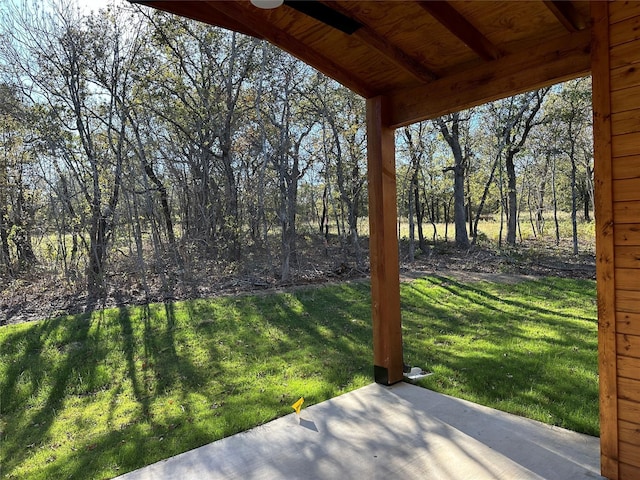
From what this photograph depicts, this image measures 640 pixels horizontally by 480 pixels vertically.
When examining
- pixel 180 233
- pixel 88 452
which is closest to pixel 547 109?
pixel 180 233

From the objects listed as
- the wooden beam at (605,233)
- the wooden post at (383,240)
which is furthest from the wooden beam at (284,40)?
the wooden beam at (605,233)

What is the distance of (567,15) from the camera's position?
1.80m

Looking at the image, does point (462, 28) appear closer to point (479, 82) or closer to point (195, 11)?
point (479, 82)

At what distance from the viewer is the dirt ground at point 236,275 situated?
5.59 metres

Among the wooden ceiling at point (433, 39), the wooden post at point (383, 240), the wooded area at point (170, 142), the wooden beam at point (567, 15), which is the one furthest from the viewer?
the wooded area at point (170, 142)

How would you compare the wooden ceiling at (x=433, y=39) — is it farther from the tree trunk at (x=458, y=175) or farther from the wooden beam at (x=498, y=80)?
the tree trunk at (x=458, y=175)

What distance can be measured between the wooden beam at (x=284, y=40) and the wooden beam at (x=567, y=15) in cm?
122

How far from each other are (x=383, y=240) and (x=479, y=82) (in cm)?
115

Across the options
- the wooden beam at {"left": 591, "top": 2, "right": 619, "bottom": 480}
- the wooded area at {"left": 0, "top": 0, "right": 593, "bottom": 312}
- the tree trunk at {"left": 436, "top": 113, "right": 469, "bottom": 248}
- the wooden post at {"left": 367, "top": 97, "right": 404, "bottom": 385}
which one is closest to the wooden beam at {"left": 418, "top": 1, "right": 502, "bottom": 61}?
the wooden beam at {"left": 591, "top": 2, "right": 619, "bottom": 480}

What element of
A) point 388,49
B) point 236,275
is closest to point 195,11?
point 388,49

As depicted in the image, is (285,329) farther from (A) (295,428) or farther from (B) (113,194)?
(B) (113,194)

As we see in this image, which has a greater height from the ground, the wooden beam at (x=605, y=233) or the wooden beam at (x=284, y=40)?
the wooden beam at (x=284, y=40)

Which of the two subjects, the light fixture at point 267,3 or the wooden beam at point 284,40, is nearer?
the light fixture at point 267,3

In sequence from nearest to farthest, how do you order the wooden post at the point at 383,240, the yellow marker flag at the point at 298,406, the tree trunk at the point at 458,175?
the yellow marker flag at the point at 298,406
the wooden post at the point at 383,240
the tree trunk at the point at 458,175
